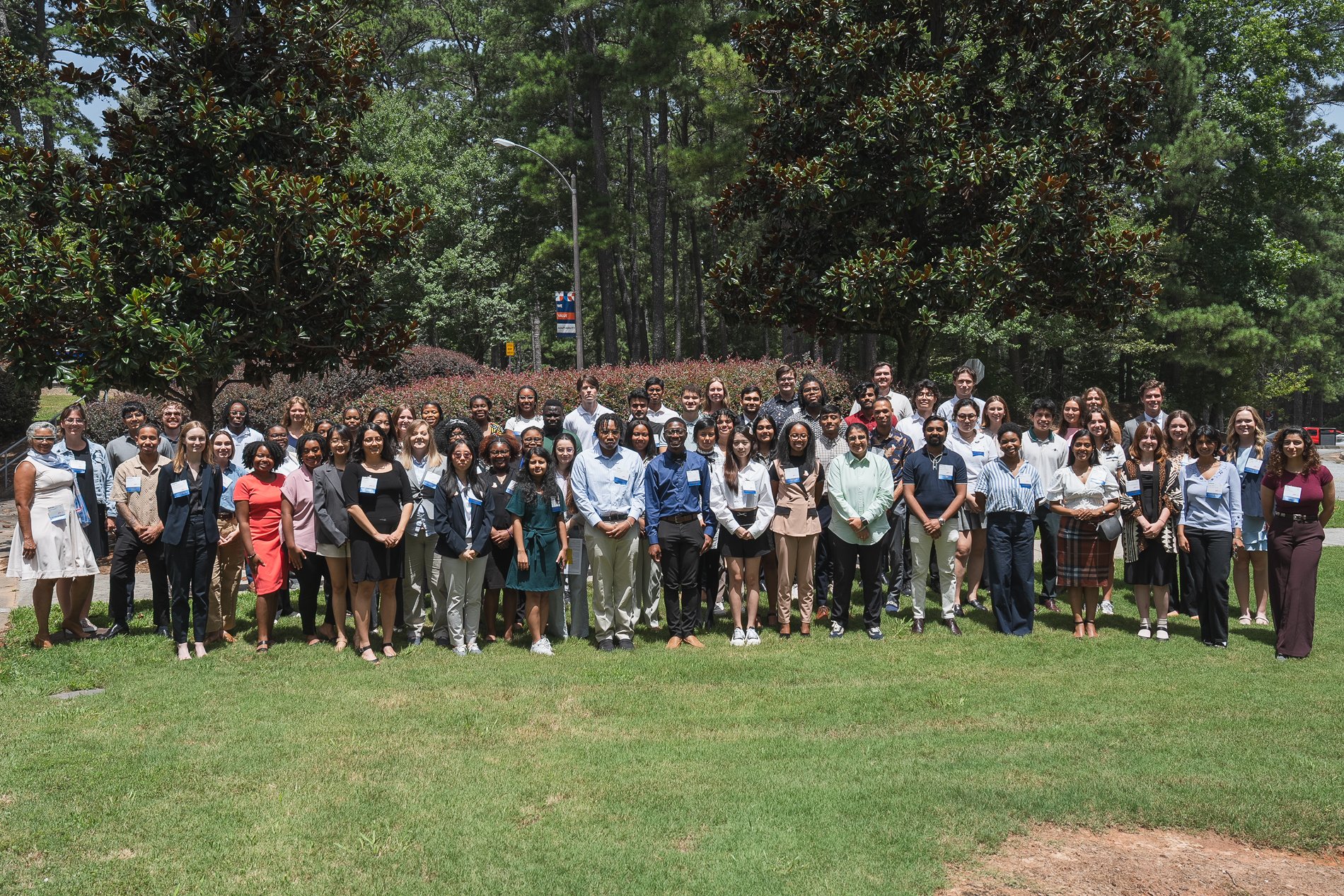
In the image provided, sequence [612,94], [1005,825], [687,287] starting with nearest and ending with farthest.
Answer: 1. [1005,825]
2. [612,94]
3. [687,287]

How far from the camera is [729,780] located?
17.7 feet

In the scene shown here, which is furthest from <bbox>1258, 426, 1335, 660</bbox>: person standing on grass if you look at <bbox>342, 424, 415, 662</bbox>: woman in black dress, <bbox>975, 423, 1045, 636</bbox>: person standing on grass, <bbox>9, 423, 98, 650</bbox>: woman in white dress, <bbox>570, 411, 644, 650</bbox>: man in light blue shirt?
<bbox>9, 423, 98, 650</bbox>: woman in white dress

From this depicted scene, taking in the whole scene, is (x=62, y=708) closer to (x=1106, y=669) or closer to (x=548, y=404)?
(x=548, y=404)

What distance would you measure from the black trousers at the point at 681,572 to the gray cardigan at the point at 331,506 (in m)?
2.58

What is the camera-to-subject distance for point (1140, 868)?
4527 mm

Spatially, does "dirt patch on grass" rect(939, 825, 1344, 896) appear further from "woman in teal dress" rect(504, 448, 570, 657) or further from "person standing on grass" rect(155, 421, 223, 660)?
"person standing on grass" rect(155, 421, 223, 660)

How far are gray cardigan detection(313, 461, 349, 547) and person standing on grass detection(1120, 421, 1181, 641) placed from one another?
6.54 m

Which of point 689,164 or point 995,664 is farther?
point 689,164

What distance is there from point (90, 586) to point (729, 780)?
645 centimetres

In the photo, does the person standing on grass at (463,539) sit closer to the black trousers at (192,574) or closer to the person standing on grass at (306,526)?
the person standing on grass at (306,526)

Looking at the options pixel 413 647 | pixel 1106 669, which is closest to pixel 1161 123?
pixel 1106 669

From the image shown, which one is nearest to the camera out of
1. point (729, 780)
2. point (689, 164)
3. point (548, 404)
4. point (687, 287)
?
point (729, 780)

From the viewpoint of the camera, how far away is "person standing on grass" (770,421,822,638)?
342 inches

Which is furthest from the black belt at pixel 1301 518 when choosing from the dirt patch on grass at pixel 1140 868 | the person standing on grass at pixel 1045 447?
the dirt patch on grass at pixel 1140 868
